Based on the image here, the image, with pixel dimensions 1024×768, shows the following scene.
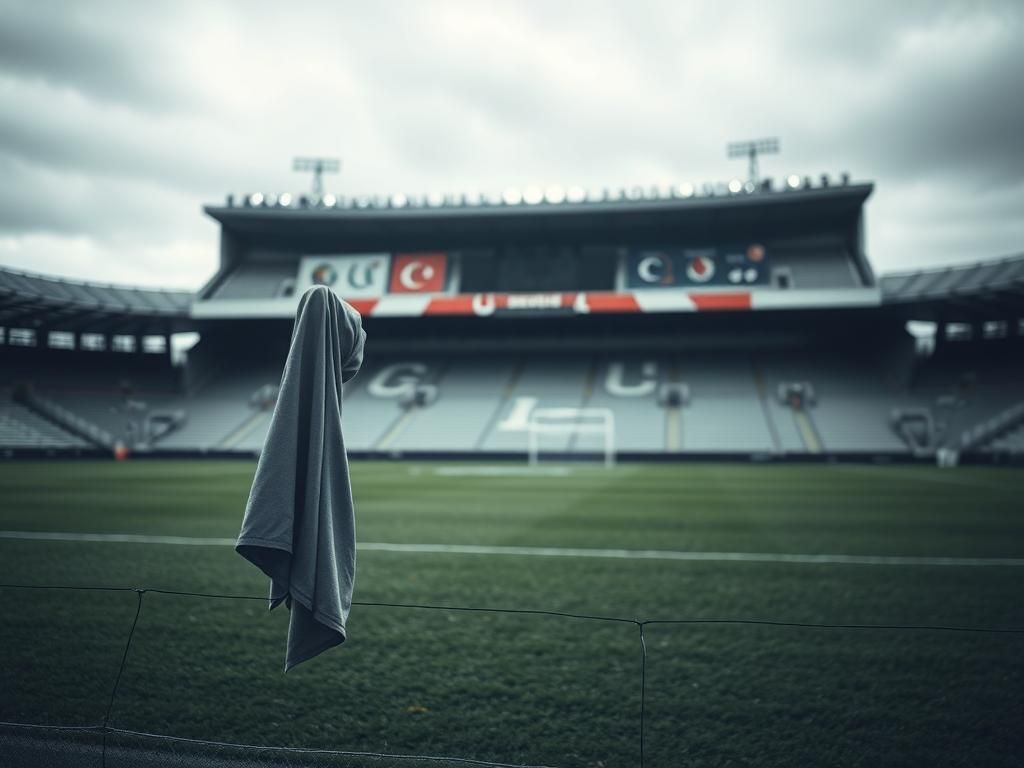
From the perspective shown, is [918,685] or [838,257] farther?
[838,257]

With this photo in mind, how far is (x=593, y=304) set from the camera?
32531mm

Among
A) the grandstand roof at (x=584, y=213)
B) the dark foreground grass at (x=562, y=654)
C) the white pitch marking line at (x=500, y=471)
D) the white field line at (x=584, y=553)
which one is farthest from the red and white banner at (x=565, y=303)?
the white field line at (x=584, y=553)

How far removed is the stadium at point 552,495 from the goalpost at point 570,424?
170 millimetres

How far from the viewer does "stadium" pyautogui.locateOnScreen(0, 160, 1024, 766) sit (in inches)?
144

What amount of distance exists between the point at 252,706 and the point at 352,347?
231 centimetres

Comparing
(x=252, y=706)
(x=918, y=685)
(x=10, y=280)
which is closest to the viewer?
(x=252, y=706)

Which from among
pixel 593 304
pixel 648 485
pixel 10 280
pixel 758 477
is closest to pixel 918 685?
pixel 648 485

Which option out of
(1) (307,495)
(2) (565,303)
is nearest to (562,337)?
(2) (565,303)

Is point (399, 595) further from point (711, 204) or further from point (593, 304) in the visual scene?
point (711, 204)

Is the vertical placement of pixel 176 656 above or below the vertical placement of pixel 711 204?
below

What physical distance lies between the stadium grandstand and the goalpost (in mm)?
179

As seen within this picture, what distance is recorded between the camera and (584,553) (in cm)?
840

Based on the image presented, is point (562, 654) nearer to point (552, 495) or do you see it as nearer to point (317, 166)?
point (552, 495)

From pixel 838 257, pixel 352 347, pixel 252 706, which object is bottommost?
pixel 252 706
